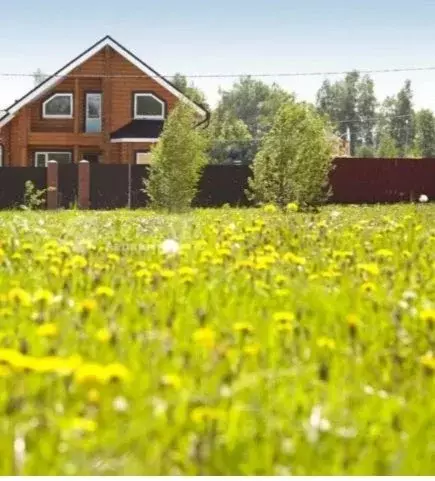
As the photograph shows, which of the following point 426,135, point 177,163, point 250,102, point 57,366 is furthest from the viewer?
point 250,102

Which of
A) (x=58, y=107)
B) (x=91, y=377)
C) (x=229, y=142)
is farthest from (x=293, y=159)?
(x=229, y=142)

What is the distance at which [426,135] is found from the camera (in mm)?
109938

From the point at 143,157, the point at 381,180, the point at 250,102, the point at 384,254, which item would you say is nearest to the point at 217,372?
the point at 384,254

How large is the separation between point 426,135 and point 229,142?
32030 millimetres

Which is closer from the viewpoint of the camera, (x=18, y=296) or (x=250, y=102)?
(x=18, y=296)

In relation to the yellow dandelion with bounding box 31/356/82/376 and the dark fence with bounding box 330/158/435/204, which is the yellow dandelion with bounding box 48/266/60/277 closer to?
the yellow dandelion with bounding box 31/356/82/376

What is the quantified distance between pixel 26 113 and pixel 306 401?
125 ft

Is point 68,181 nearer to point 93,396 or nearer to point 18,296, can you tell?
point 18,296

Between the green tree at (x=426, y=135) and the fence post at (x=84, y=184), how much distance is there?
79837 mm

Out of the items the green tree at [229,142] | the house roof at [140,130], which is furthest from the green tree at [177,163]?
the green tree at [229,142]

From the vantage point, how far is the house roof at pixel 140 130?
3806 centimetres

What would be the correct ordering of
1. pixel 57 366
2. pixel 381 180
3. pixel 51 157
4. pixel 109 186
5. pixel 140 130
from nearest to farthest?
1. pixel 57 366
2. pixel 109 186
3. pixel 381 180
4. pixel 140 130
5. pixel 51 157

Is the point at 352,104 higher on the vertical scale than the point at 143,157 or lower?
higher

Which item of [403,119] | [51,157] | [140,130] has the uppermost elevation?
[403,119]
